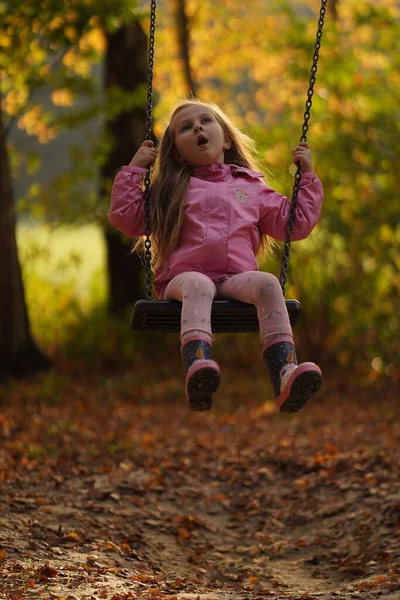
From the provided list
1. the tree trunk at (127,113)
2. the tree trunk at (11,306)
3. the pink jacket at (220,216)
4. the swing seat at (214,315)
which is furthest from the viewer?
the tree trunk at (127,113)

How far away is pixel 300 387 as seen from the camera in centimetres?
370

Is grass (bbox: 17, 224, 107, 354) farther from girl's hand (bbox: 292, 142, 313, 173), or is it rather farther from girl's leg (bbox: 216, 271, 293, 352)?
girl's leg (bbox: 216, 271, 293, 352)

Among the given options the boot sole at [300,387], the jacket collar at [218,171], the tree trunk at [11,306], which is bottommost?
the tree trunk at [11,306]

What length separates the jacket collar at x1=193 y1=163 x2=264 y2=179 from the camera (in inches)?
175

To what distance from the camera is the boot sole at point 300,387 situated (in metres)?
3.67

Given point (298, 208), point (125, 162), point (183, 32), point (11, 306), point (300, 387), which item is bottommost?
point (11, 306)

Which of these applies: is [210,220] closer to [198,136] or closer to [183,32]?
[198,136]

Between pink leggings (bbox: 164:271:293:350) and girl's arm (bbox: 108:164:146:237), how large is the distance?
0.44 metres

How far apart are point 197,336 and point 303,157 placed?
1227 millimetres

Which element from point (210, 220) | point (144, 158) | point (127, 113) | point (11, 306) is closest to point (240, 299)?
point (210, 220)

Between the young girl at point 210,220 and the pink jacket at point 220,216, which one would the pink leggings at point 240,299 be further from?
the pink jacket at point 220,216

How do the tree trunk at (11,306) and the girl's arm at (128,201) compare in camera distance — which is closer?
the girl's arm at (128,201)

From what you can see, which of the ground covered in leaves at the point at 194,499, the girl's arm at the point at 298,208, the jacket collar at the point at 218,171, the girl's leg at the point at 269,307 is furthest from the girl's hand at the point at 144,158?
the ground covered in leaves at the point at 194,499

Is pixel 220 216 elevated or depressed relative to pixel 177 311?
elevated
